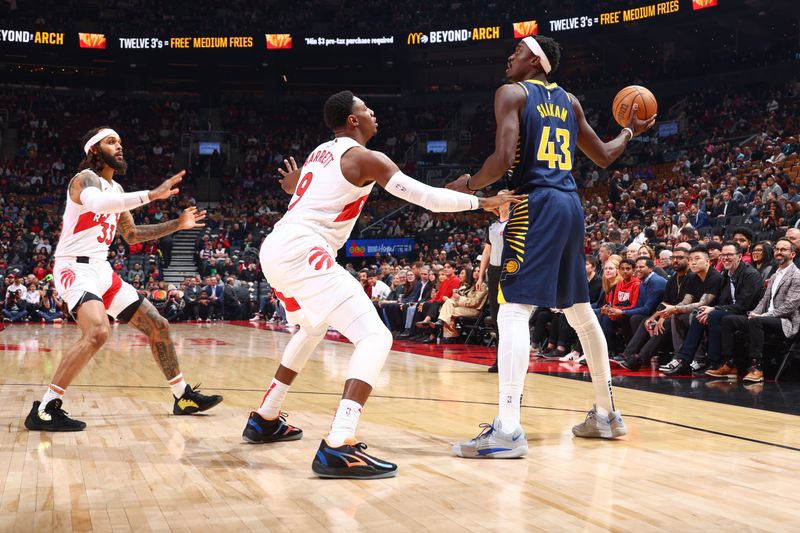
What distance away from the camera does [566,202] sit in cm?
379

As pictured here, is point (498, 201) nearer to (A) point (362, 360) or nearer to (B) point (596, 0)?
(A) point (362, 360)

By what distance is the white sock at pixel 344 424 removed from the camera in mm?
3180

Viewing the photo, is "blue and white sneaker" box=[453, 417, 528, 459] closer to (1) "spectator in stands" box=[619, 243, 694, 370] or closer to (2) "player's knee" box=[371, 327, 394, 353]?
(2) "player's knee" box=[371, 327, 394, 353]

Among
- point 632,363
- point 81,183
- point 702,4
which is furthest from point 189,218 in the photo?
point 702,4

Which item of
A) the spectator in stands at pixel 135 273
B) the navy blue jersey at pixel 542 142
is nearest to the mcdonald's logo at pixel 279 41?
the spectator in stands at pixel 135 273

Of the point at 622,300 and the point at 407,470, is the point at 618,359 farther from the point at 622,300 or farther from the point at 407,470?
the point at 407,470

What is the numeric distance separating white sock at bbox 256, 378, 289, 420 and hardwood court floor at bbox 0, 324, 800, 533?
181 mm

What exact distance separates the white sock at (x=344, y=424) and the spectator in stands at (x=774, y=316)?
16.0 feet

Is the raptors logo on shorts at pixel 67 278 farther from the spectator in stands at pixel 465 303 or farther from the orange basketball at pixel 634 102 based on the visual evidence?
the spectator in stands at pixel 465 303

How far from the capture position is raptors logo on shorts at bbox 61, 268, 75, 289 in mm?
4605

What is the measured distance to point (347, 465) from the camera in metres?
3.10

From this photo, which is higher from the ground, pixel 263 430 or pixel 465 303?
pixel 465 303

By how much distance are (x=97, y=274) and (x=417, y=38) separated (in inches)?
1046

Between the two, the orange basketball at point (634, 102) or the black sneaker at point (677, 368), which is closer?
the orange basketball at point (634, 102)
